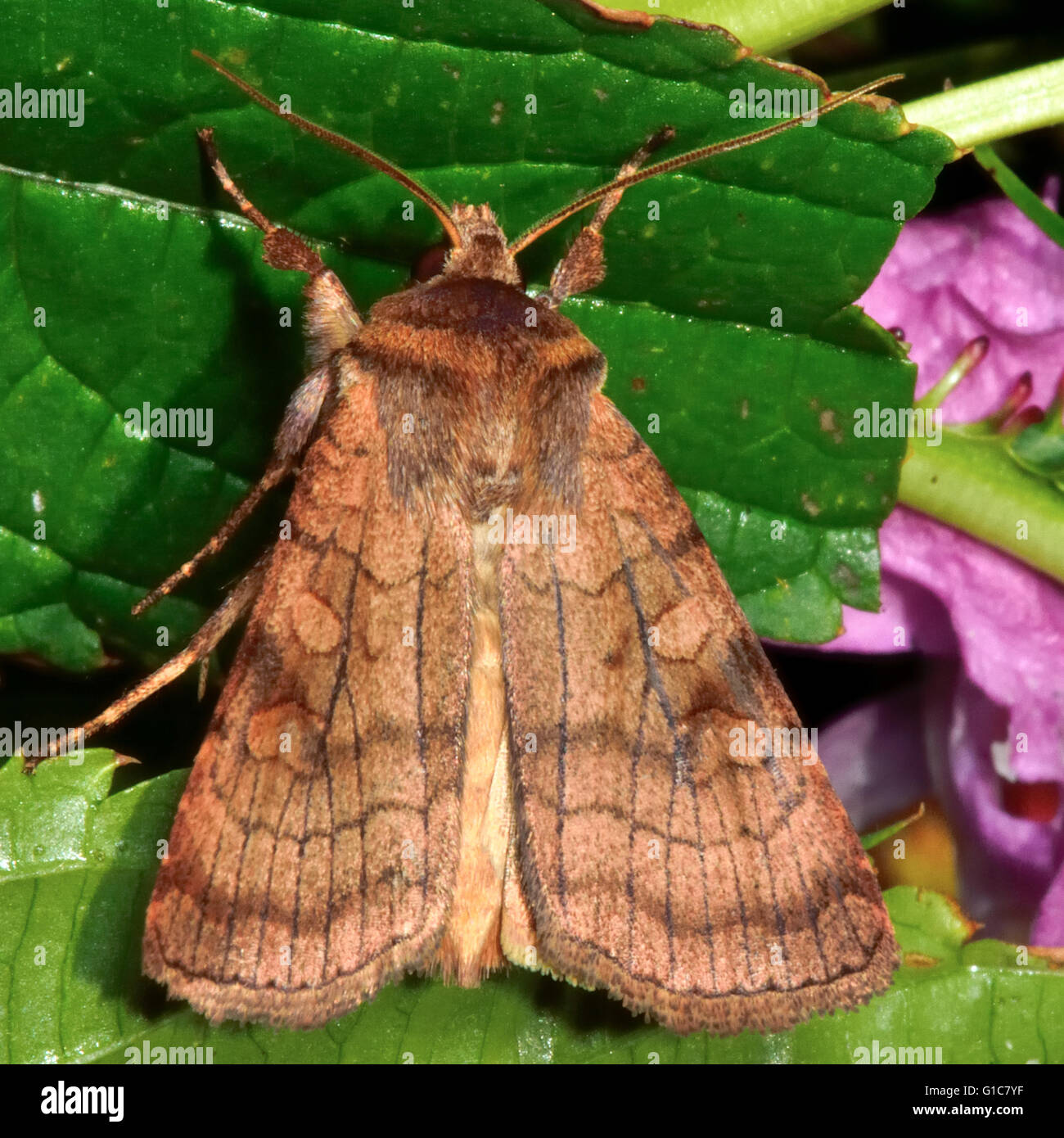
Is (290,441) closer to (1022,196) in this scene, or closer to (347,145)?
(347,145)

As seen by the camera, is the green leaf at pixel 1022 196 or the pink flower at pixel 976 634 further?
the pink flower at pixel 976 634

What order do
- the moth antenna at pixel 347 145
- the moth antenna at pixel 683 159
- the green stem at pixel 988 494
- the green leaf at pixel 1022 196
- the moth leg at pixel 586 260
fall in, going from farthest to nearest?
1. the green stem at pixel 988 494
2. the green leaf at pixel 1022 196
3. the moth leg at pixel 586 260
4. the moth antenna at pixel 683 159
5. the moth antenna at pixel 347 145

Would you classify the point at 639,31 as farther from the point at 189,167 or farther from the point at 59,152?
the point at 59,152

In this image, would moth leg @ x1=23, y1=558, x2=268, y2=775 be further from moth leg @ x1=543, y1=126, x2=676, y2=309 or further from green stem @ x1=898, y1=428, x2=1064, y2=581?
green stem @ x1=898, y1=428, x2=1064, y2=581

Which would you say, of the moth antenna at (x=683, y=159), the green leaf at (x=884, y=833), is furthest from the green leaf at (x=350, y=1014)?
the moth antenna at (x=683, y=159)

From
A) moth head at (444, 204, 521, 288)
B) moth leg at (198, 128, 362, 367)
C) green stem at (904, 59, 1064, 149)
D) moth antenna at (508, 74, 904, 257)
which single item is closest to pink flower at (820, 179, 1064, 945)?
green stem at (904, 59, 1064, 149)

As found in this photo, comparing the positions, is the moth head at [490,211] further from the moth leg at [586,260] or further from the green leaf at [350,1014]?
the green leaf at [350,1014]

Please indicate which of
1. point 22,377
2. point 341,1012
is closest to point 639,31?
point 22,377
